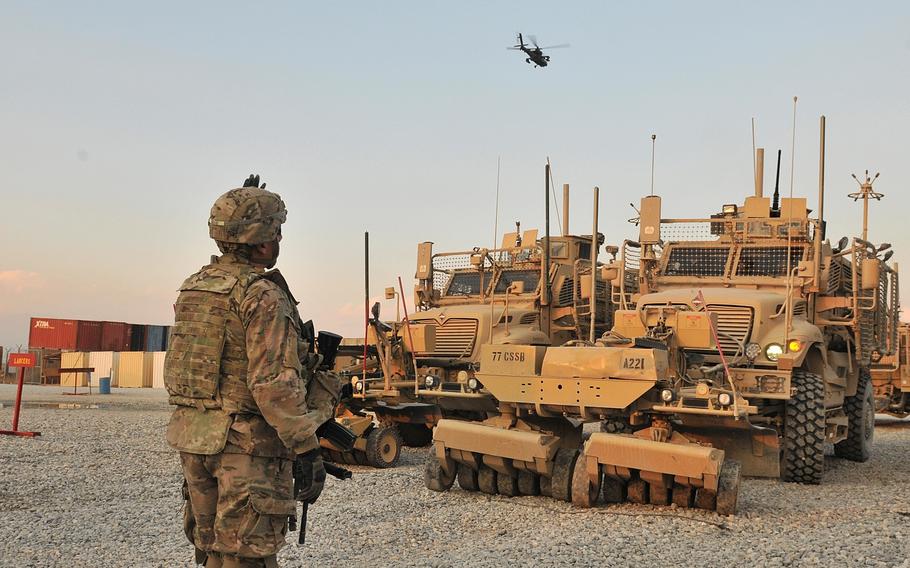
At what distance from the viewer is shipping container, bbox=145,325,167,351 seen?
156 ft

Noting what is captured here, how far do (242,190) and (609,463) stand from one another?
454 centimetres

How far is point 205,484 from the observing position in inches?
147

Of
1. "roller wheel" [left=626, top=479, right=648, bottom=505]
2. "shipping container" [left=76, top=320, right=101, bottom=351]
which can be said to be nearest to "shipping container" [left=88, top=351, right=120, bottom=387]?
"shipping container" [left=76, top=320, right=101, bottom=351]

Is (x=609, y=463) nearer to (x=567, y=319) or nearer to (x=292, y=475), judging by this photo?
(x=292, y=475)

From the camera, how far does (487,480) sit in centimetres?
841

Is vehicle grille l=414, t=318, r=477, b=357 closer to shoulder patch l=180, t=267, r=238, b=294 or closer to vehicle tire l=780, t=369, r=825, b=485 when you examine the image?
vehicle tire l=780, t=369, r=825, b=485

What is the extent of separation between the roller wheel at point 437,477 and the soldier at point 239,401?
15.8 feet

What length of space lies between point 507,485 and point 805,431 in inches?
122

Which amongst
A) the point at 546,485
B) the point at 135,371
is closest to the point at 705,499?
the point at 546,485

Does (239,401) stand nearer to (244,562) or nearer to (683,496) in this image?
(244,562)

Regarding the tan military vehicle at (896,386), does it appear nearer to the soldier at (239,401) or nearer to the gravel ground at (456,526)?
the gravel ground at (456,526)

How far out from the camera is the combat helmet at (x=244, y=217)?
148 inches

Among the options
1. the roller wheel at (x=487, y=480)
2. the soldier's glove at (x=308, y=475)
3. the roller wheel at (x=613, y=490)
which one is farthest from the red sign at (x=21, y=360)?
the soldier's glove at (x=308, y=475)

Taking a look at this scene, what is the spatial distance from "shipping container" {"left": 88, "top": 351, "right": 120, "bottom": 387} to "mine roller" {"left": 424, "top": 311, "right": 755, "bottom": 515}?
33.9 m
